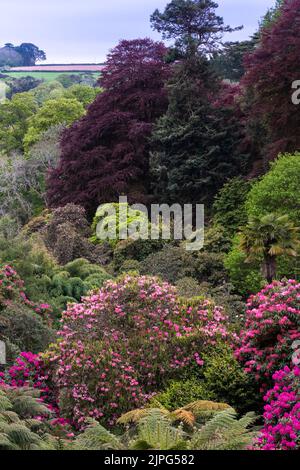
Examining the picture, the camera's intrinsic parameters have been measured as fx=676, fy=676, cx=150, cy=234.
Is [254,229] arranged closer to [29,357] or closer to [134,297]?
[134,297]

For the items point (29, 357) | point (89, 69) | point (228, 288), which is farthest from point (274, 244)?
point (89, 69)

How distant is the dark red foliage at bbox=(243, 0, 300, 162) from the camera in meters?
20.2

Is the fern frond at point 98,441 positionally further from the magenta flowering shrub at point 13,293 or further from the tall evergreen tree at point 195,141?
the tall evergreen tree at point 195,141

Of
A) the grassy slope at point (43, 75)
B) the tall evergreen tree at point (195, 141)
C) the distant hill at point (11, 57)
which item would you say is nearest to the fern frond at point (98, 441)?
the tall evergreen tree at point (195, 141)

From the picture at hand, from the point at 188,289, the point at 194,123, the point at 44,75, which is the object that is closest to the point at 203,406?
the point at 188,289

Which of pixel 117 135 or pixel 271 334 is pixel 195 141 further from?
pixel 271 334

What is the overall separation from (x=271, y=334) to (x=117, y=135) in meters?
17.8

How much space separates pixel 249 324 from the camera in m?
10.3

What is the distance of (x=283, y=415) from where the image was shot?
7723mm

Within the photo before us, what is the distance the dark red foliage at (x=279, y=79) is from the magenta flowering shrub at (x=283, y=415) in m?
12.7

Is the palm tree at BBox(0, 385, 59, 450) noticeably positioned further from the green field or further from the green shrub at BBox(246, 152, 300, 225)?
the green field

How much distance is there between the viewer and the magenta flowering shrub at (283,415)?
7012 millimetres
